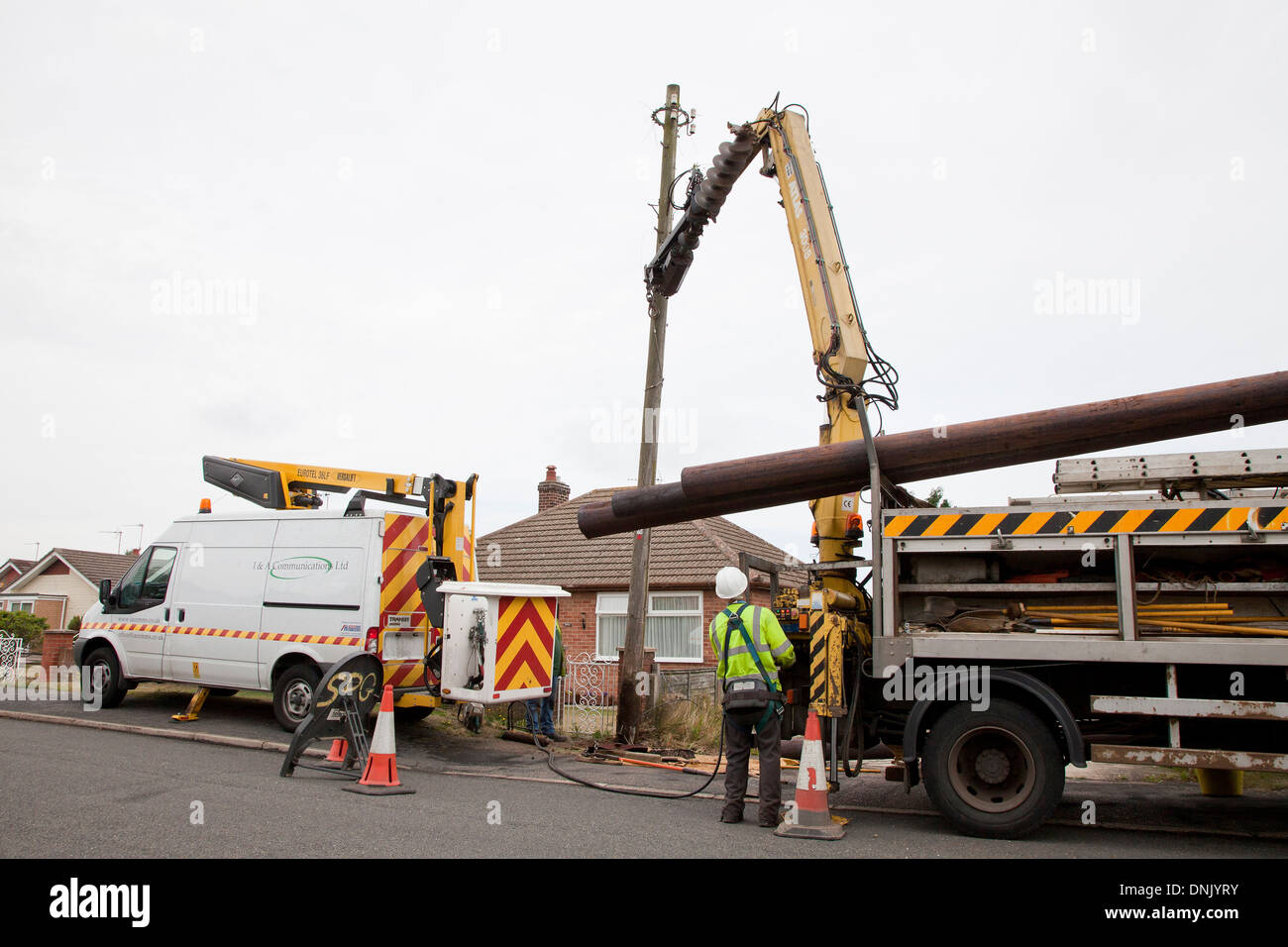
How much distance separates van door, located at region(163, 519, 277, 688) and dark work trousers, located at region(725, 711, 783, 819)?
6212mm

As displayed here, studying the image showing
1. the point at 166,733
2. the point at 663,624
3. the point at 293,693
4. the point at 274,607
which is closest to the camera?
the point at 166,733

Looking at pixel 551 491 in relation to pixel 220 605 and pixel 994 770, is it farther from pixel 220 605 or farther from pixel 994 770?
pixel 994 770

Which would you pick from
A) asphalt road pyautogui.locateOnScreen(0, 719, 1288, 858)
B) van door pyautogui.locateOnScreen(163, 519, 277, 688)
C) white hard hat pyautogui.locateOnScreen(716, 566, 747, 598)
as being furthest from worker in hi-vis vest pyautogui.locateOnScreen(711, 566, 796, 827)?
van door pyautogui.locateOnScreen(163, 519, 277, 688)

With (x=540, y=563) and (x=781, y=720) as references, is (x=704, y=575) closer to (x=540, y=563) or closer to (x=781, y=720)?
(x=540, y=563)

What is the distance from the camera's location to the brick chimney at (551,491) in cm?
2431

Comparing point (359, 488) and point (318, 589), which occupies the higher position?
point (359, 488)

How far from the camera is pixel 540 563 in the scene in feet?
69.6

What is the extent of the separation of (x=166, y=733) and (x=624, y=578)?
10.4 metres

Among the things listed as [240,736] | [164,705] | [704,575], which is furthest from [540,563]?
[240,736]

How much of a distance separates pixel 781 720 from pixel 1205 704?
288 cm

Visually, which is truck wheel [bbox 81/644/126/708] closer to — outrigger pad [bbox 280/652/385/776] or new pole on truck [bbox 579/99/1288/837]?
outrigger pad [bbox 280/652/385/776]

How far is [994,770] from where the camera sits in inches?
249

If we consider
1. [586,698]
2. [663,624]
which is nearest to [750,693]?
[586,698]

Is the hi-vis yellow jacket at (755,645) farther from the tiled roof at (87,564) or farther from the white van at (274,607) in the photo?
the tiled roof at (87,564)
